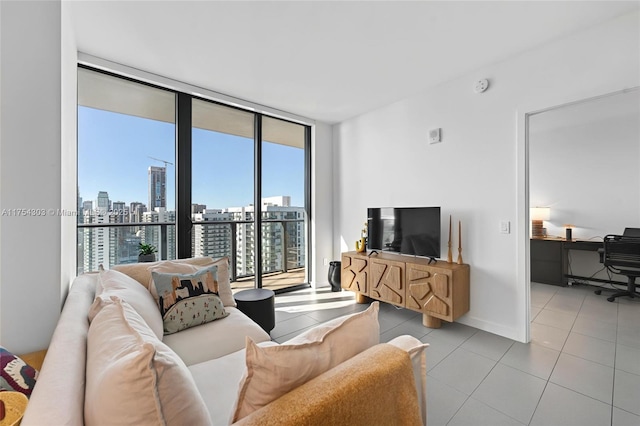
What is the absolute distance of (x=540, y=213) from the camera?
4.64m

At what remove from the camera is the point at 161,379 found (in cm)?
72

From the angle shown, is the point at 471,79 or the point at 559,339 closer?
the point at 559,339

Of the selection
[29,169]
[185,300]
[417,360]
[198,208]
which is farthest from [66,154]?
[417,360]

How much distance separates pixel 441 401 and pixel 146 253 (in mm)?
2969

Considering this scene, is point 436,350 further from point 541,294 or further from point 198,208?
point 198,208

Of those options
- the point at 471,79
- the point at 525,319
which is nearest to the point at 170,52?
the point at 471,79

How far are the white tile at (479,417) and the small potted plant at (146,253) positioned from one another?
285cm

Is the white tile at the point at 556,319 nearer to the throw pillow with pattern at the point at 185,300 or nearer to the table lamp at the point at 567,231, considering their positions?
the table lamp at the point at 567,231

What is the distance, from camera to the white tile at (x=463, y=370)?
1982mm

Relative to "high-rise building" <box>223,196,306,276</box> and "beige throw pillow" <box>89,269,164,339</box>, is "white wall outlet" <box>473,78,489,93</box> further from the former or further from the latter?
"beige throw pillow" <box>89,269,164,339</box>

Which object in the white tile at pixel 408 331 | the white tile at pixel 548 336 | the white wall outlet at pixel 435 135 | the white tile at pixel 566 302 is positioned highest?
the white wall outlet at pixel 435 135

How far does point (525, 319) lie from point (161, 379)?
300 centimetres

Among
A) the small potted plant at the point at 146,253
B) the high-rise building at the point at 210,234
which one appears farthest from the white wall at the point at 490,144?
the small potted plant at the point at 146,253

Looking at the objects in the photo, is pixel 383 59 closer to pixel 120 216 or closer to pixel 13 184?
pixel 13 184
